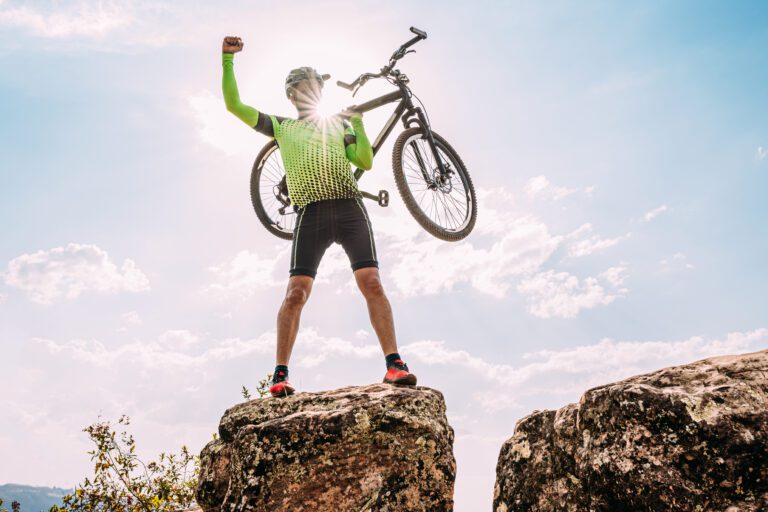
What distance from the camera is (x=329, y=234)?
473cm

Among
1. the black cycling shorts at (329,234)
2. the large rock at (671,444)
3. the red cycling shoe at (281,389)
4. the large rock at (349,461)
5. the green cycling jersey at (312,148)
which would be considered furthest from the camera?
the green cycling jersey at (312,148)

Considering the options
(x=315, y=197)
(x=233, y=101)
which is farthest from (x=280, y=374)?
(x=233, y=101)

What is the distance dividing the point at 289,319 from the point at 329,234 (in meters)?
0.76

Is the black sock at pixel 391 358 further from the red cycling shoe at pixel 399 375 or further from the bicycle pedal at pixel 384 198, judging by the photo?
the bicycle pedal at pixel 384 198

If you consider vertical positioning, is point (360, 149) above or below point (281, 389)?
above

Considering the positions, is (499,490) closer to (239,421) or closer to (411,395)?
(411,395)

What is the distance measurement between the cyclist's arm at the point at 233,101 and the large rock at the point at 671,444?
11.3 ft

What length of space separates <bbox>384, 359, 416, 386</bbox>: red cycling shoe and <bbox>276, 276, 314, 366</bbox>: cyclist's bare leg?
0.77 meters

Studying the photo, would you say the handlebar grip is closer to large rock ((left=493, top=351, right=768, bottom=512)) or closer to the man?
the man

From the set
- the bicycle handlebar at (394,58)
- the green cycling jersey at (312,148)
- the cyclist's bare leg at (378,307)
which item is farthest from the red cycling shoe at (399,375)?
the bicycle handlebar at (394,58)

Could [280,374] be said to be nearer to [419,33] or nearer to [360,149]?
[360,149]

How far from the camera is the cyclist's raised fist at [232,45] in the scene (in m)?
5.00

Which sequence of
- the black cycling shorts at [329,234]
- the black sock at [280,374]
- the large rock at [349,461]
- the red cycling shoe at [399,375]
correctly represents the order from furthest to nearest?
the black cycling shorts at [329,234]
the black sock at [280,374]
the red cycling shoe at [399,375]
the large rock at [349,461]

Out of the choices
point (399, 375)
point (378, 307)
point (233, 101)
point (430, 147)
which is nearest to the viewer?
point (399, 375)
